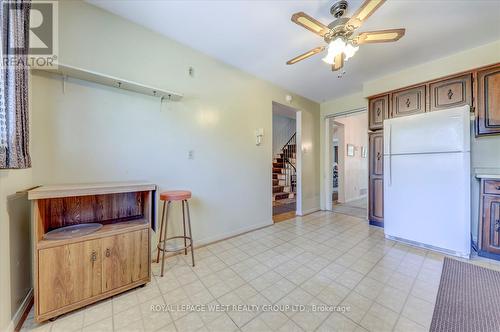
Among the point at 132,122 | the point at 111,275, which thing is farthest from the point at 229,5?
the point at 111,275

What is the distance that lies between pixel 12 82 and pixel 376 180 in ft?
15.0

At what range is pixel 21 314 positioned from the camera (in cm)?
143

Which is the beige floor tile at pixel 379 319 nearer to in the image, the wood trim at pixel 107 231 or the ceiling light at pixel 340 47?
the wood trim at pixel 107 231

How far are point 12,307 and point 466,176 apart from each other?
4409 millimetres

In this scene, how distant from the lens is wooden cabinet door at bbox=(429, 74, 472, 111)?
266 cm

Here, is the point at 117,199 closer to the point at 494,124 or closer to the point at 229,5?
the point at 229,5

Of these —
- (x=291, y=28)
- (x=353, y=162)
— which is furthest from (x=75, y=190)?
(x=353, y=162)

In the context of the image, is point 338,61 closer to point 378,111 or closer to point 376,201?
point 378,111

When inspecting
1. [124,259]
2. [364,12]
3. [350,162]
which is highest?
[364,12]

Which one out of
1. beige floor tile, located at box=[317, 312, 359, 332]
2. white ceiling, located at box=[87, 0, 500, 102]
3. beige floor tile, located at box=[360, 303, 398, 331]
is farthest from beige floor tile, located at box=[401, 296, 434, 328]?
white ceiling, located at box=[87, 0, 500, 102]

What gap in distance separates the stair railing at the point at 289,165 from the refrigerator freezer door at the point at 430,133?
11.2 feet

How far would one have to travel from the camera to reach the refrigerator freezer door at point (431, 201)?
7.63ft

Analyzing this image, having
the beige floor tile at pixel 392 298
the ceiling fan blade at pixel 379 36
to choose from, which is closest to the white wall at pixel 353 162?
the ceiling fan blade at pixel 379 36

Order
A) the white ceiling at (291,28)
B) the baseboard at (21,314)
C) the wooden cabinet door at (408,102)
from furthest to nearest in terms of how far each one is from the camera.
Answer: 1. the wooden cabinet door at (408,102)
2. the white ceiling at (291,28)
3. the baseboard at (21,314)
